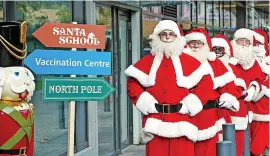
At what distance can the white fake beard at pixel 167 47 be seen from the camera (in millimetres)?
5656

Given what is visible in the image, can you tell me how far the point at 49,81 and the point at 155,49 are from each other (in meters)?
1.55

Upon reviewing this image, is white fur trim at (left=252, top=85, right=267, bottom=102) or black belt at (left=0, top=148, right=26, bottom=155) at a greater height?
white fur trim at (left=252, top=85, right=267, bottom=102)

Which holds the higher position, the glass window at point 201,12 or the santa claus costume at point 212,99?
the glass window at point 201,12

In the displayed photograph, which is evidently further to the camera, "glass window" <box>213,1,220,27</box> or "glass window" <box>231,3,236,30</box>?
"glass window" <box>231,3,236,30</box>

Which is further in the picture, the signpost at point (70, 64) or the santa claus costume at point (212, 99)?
the santa claus costume at point (212, 99)

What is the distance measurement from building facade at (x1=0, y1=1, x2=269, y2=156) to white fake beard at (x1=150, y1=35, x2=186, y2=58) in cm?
136

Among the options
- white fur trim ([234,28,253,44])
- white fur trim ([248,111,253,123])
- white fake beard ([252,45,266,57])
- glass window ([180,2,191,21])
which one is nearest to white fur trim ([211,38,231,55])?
white fur trim ([234,28,253,44])

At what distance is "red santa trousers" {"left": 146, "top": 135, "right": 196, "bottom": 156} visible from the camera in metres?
5.62

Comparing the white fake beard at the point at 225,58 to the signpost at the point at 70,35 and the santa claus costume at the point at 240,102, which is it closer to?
the santa claus costume at the point at 240,102

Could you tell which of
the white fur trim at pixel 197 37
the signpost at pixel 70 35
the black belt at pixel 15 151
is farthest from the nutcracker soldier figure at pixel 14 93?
the white fur trim at pixel 197 37

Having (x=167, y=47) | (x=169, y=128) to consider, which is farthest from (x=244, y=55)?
(x=169, y=128)

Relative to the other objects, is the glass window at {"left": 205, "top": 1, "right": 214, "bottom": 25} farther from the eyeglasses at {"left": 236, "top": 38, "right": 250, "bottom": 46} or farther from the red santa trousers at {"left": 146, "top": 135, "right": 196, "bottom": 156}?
the red santa trousers at {"left": 146, "top": 135, "right": 196, "bottom": 156}

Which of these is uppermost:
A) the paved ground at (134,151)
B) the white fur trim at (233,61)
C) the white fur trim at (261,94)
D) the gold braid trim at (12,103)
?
the white fur trim at (233,61)

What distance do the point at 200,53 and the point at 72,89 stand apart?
234 cm
